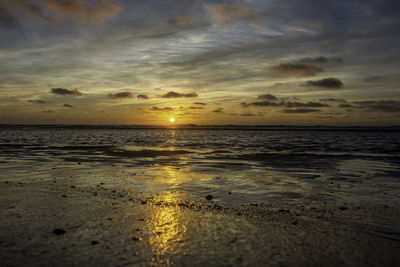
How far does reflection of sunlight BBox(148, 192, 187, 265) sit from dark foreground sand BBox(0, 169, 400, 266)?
2cm

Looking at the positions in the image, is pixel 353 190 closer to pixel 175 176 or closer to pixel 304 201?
pixel 304 201

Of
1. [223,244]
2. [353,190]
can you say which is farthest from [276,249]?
[353,190]

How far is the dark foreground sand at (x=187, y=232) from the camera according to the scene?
4.32 metres

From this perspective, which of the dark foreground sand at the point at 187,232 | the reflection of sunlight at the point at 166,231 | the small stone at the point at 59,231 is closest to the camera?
the dark foreground sand at the point at 187,232

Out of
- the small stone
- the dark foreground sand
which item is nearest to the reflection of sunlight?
the dark foreground sand

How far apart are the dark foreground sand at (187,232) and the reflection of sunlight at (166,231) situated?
17mm

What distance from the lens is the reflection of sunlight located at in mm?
4504

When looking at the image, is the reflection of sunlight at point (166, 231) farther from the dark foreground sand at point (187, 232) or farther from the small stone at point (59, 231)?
the small stone at point (59, 231)

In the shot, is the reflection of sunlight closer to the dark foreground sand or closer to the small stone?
the dark foreground sand

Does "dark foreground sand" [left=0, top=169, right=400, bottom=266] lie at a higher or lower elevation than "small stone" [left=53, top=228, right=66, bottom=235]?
lower

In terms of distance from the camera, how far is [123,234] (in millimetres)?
5219

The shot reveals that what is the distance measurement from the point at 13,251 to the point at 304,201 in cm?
664

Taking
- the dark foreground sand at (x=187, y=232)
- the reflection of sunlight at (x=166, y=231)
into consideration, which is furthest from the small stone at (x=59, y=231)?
the reflection of sunlight at (x=166, y=231)

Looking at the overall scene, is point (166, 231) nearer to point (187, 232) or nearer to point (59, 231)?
point (187, 232)
